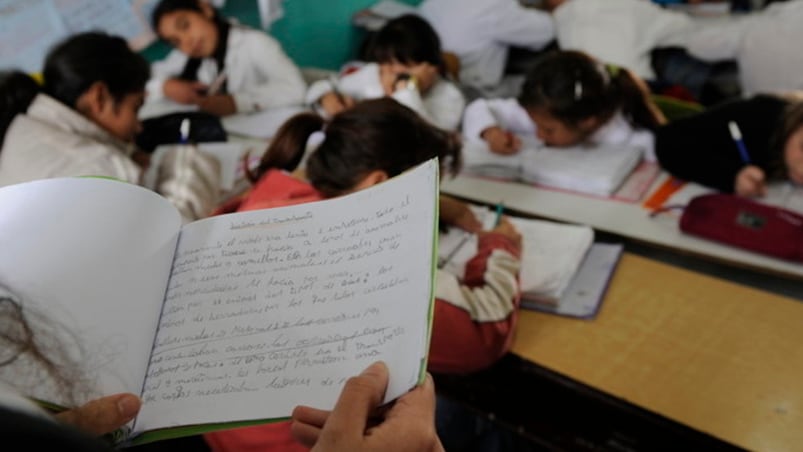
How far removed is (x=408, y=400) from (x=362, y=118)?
2.47 feet

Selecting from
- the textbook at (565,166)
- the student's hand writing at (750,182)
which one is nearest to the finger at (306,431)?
the textbook at (565,166)

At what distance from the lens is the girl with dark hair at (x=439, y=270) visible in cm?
104

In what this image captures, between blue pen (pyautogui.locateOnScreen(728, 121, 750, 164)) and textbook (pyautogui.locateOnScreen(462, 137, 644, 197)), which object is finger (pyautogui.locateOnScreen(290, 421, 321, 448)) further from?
blue pen (pyautogui.locateOnScreen(728, 121, 750, 164))

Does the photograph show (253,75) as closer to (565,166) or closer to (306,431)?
(565,166)

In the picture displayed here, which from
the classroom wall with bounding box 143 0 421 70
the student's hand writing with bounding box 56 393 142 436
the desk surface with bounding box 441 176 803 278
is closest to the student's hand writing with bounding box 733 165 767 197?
the desk surface with bounding box 441 176 803 278

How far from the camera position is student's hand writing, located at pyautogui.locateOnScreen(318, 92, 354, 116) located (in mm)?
2150

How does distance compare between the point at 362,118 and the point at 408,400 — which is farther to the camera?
the point at 362,118

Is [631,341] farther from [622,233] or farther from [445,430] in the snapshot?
[445,430]

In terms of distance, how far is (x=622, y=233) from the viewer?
4.63 ft

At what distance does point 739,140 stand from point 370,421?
143 cm

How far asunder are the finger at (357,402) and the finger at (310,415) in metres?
0.03

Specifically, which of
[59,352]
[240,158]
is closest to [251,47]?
[240,158]

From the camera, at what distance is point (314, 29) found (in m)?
2.96

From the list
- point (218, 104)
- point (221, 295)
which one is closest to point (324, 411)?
point (221, 295)
